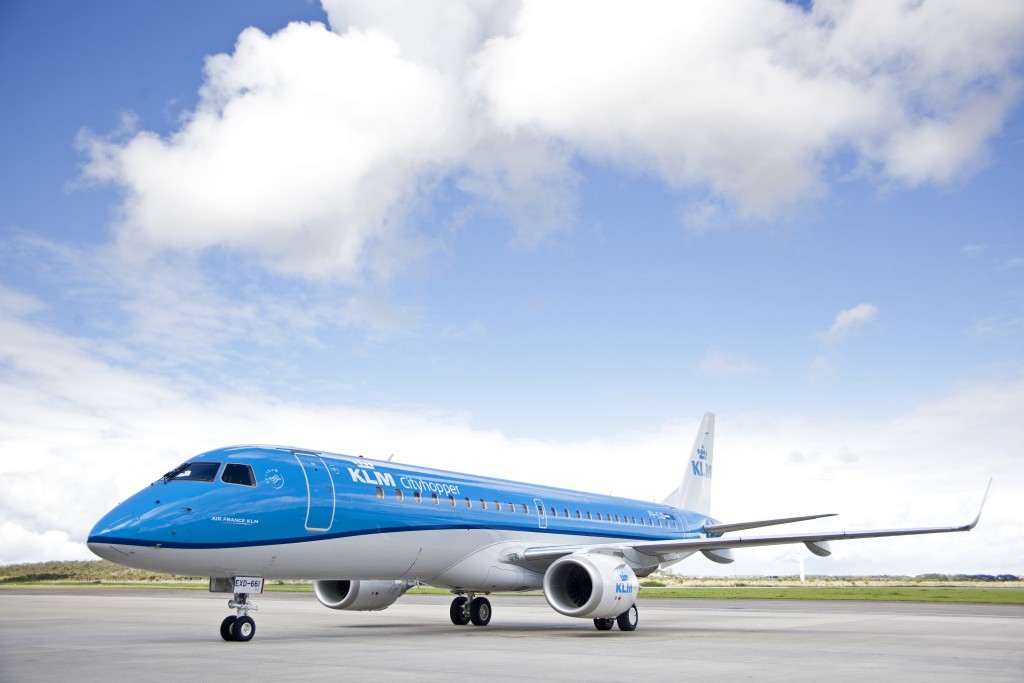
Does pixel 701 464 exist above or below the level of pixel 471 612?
above

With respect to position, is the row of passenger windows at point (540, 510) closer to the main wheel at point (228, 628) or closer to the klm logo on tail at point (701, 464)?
the main wheel at point (228, 628)

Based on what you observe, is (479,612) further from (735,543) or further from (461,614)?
(735,543)

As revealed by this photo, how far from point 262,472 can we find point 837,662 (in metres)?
9.45

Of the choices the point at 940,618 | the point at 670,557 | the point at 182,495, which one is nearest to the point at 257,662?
the point at 182,495

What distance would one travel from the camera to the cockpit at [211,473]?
14.1m

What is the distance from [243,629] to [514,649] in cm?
440

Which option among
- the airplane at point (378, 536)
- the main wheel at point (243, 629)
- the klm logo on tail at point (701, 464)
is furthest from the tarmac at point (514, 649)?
the klm logo on tail at point (701, 464)

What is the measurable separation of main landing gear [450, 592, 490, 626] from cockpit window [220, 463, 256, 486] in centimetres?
810

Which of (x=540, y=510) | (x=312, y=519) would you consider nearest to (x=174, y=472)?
(x=312, y=519)

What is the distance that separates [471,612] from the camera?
823 inches

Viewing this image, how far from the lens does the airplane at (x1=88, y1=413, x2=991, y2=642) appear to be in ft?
44.1

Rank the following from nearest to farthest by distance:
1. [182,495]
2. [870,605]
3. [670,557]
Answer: [182,495] → [670,557] → [870,605]

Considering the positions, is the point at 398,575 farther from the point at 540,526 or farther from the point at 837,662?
the point at 837,662

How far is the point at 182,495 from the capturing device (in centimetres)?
1355
